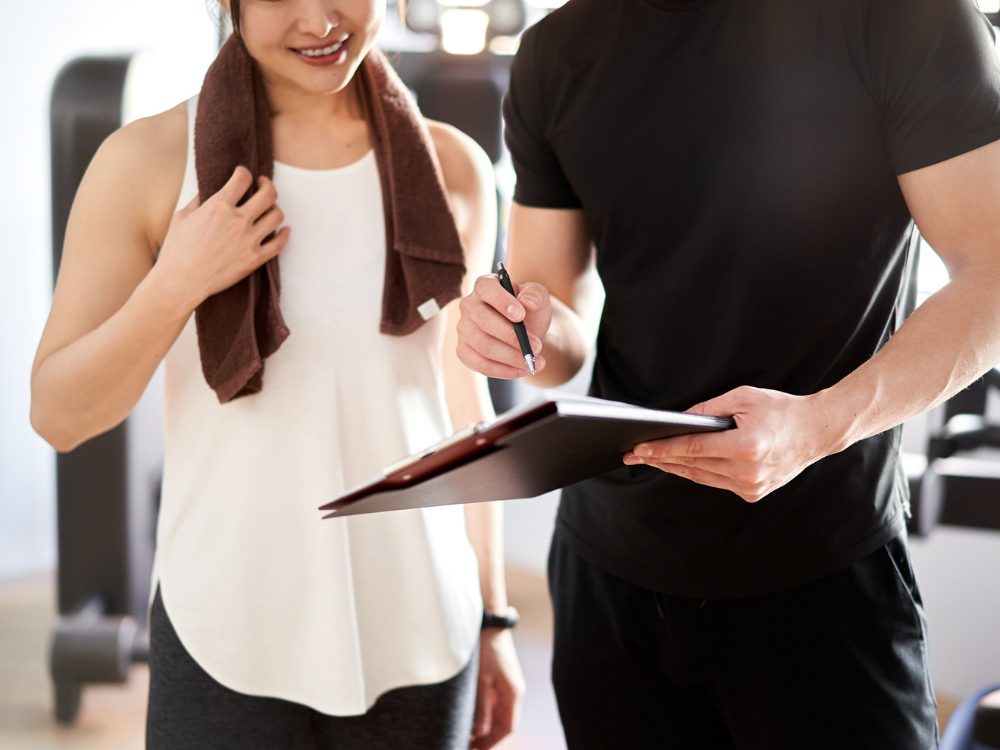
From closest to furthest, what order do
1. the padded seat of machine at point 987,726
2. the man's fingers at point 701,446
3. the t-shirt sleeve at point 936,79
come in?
the man's fingers at point 701,446 → the t-shirt sleeve at point 936,79 → the padded seat of machine at point 987,726

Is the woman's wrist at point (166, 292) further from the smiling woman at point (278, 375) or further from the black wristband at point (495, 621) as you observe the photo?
the black wristband at point (495, 621)

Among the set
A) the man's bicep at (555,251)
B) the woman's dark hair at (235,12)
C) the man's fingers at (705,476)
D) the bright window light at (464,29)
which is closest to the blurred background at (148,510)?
the bright window light at (464,29)

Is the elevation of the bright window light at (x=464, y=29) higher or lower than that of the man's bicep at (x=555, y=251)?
lower

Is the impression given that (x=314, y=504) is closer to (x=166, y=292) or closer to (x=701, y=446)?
(x=166, y=292)

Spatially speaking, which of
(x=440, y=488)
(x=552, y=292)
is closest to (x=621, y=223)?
(x=552, y=292)

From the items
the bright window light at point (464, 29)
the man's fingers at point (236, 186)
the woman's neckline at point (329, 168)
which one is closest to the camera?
the man's fingers at point (236, 186)

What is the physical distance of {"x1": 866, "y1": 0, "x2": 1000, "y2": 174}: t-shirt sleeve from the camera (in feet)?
3.43

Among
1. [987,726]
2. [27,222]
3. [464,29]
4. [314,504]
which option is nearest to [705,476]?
[314,504]

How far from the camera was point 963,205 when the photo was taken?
1.06m

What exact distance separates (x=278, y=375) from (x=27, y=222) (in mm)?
2952

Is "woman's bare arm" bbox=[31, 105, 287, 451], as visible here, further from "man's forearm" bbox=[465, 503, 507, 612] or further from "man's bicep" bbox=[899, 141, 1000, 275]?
"man's bicep" bbox=[899, 141, 1000, 275]

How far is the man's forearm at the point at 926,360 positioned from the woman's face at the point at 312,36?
2.08 ft

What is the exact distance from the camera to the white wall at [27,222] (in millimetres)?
3672

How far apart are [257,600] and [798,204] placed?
2.39ft
